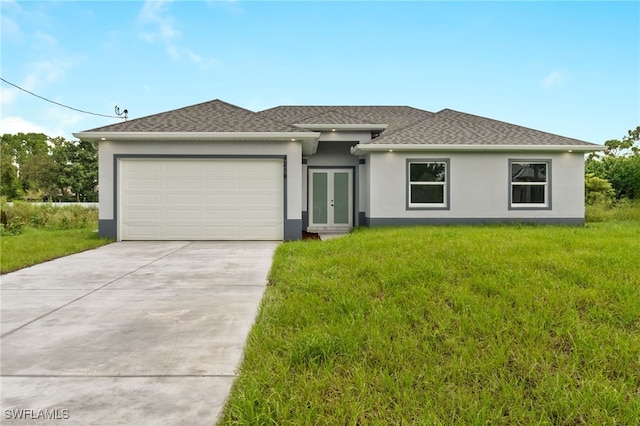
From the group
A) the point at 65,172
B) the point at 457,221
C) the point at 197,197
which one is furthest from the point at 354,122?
the point at 65,172

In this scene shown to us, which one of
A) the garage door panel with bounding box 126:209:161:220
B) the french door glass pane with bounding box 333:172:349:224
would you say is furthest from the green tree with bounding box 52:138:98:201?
the french door glass pane with bounding box 333:172:349:224

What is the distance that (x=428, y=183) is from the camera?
13.1 metres

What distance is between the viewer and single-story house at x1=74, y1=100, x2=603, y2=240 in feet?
36.1

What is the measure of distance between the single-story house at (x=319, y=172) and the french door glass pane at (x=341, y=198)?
A: 4cm

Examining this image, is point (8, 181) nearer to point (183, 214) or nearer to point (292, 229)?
point (183, 214)

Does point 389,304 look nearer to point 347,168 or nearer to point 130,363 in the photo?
point 130,363

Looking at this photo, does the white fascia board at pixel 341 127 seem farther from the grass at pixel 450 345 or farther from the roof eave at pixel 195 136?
the grass at pixel 450 345

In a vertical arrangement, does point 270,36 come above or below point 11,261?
above

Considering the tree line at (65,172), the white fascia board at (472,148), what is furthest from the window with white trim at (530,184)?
the tree line at (65,172)

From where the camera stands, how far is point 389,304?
4094mm

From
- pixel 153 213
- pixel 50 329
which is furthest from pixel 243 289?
pixel 153 213

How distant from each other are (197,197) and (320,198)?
5.16 meters

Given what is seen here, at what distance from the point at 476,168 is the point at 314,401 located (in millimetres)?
12379

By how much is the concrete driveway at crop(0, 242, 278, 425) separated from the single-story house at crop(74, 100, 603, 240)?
4.14 meters
